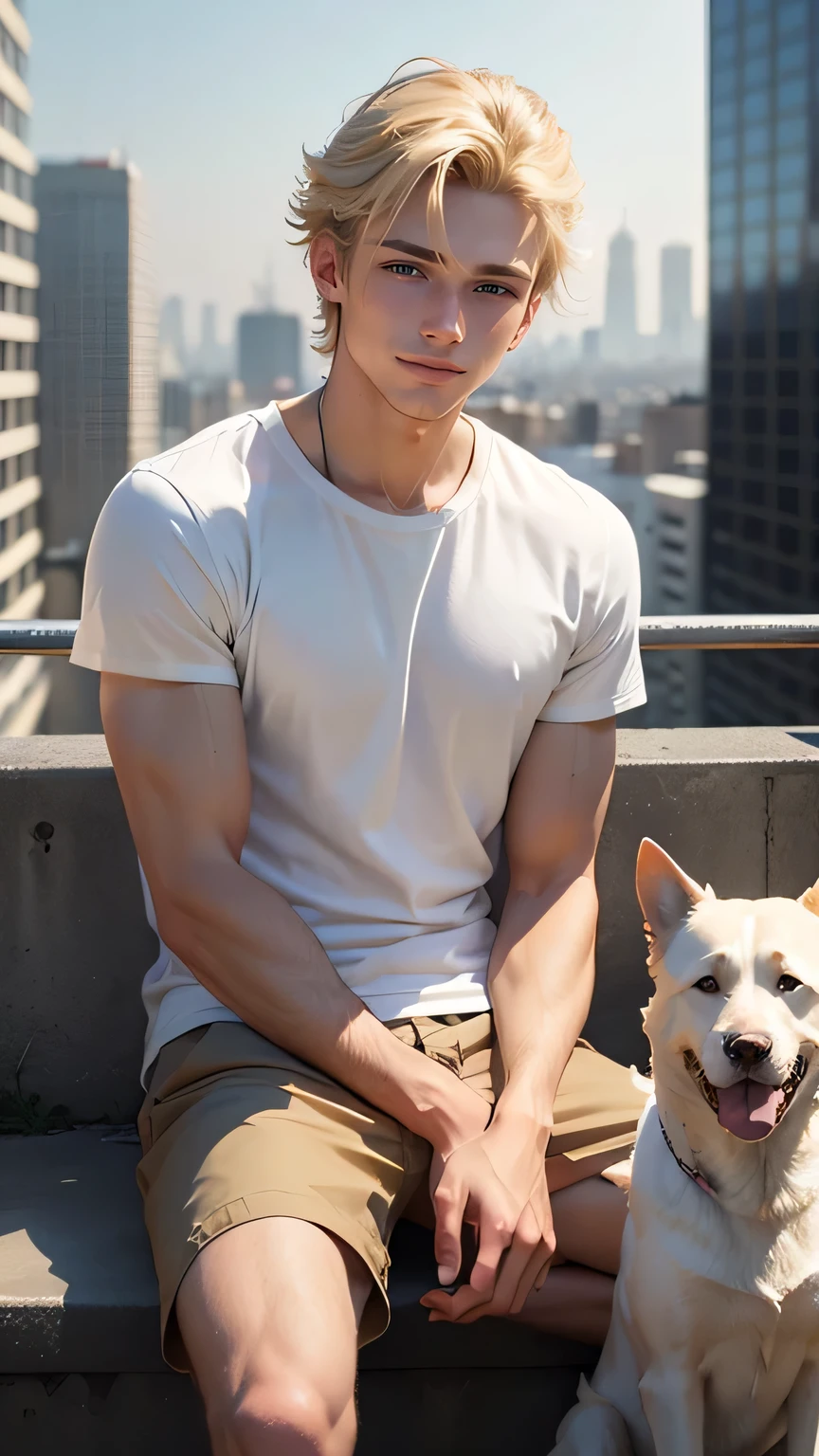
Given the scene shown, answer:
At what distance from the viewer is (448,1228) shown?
201 cm

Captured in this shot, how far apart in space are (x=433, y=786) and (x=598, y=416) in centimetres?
10111

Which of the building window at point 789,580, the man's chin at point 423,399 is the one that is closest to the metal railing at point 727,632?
the man's chin at point 423,399

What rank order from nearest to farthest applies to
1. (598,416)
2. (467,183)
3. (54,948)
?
(467,183) → (54,948) → (598,416)

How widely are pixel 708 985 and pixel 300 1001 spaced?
0.63 m

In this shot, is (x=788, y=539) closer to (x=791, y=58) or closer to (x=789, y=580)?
(x=789, y=580)

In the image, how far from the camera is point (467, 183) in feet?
7.17

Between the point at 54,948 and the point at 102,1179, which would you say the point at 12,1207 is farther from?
the point at 54,948

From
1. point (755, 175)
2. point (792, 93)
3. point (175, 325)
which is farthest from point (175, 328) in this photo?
point (792, 93)

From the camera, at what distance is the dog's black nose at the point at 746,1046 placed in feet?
5.68

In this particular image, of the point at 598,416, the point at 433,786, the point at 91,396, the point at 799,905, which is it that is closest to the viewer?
the point at 799,905

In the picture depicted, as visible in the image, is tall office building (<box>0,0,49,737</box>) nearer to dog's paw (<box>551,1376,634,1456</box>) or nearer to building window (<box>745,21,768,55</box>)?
building window (<box>745,21,768,55</box>)

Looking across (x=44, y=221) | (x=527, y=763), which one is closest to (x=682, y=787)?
(x=527, y=763)

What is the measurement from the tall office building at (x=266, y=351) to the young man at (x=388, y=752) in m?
93.0

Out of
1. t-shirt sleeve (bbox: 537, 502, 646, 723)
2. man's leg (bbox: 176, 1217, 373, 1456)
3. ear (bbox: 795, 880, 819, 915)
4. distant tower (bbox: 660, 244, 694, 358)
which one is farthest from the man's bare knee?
distant tower (bbox: 660, 244, 694, 358)
